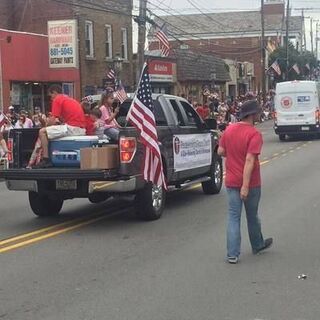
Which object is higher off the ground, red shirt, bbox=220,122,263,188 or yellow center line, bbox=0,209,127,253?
red shirt, bbox=220,122,263,188

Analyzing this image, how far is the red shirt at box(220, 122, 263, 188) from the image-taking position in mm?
7141

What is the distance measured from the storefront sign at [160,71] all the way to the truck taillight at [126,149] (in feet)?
98.4

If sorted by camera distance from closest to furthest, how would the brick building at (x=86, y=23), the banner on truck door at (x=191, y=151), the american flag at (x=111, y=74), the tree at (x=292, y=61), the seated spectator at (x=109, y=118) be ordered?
the seated spectator at (x=109, y=118) < the banner on truck door at (x=191, y=151) < the american flag at (x=111, y=74) < the brick building at (x=86, y=23) < the tree at (x=292, y=61)

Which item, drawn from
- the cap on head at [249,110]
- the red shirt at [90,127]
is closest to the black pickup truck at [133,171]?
the red shirt at [90,127]

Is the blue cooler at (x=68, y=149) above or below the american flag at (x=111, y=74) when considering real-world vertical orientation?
below

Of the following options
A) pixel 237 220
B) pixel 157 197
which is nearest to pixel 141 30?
pixel 157 197

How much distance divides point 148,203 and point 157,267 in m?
2.77

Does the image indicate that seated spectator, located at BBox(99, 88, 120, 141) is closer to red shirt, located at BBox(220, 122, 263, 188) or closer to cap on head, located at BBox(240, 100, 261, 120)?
red shirt, located at BBox(220, 122, 263, 188)

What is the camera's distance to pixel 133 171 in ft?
30.7

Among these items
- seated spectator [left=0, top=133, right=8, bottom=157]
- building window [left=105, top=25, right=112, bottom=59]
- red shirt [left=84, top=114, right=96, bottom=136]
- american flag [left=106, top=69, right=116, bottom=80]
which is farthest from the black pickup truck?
building window [left=105, top=25, right=112, bottom=59]

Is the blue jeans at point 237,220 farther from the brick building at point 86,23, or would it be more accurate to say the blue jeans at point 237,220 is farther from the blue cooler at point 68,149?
the brick building at point 86,23

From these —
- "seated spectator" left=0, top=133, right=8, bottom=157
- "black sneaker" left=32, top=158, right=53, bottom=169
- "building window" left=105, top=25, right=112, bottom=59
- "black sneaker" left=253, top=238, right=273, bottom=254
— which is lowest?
"black sneaker" left=253, top=238, right=273, bottom=254

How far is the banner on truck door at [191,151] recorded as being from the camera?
432 inches

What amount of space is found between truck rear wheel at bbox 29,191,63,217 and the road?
0.24 m
